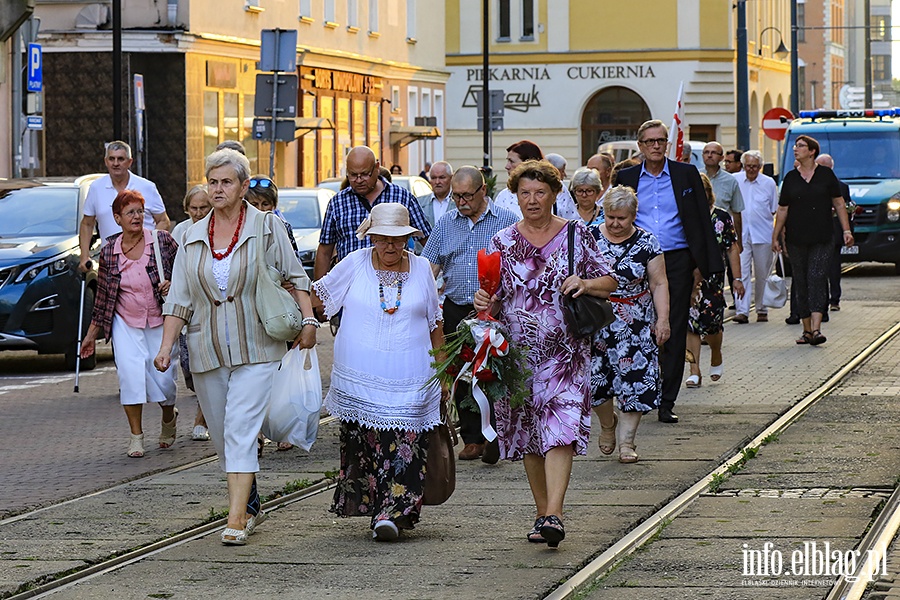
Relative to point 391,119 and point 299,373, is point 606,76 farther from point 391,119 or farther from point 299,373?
point 299,373

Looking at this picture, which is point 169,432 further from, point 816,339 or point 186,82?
point 186,82

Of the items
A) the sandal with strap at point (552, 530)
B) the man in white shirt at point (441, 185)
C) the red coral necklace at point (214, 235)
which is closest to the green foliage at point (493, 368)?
the sandal with strap at point (552, 530)

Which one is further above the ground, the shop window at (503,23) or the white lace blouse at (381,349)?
the shop window at (503,23)

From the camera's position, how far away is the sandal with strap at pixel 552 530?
8246mm

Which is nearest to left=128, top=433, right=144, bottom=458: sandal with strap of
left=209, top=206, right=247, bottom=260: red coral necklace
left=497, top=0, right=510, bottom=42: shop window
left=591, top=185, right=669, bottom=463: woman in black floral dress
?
left=591, top=185, right=669, bottom=463: woman in black floral dress

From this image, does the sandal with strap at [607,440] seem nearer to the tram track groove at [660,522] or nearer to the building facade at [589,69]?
the tram track groove at [660,522]

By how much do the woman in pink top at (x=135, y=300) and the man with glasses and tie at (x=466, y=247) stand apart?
197 centimetres

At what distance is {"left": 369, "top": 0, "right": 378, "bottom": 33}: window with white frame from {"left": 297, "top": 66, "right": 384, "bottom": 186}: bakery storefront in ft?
4.09

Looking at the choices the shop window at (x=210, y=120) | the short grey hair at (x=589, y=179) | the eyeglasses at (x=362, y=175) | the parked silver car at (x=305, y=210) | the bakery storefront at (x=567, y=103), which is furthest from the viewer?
the bakery storefront at (x=567, y=103)

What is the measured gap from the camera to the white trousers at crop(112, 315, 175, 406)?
12023 mm

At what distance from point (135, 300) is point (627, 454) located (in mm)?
3461

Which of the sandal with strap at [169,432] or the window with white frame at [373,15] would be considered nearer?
the sandal with strap at [169,432]

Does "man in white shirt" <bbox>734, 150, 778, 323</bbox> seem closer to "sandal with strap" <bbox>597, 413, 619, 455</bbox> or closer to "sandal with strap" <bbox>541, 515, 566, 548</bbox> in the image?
"sandal with strap" <bbox>597, 413, 619, 455</bbox>

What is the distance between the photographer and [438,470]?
892 cm
